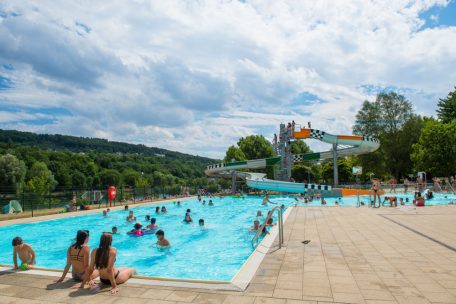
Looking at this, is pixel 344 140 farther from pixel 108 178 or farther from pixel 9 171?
pixel 108 178

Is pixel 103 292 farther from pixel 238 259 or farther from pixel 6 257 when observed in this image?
pixel 6 257

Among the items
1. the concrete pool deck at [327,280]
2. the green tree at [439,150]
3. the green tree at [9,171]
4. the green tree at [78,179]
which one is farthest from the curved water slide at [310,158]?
the green tree at [78,179]

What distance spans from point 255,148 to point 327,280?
163 feet

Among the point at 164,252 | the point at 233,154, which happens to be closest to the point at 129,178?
the point at 233,154

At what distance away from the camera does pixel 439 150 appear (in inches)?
1444

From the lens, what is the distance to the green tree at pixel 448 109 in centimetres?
4509

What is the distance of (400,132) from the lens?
4547 centimetres

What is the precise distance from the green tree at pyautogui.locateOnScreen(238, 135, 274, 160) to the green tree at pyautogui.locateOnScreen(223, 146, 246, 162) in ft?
8.76

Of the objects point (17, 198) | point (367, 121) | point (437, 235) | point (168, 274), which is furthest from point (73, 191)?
point (367, 121)

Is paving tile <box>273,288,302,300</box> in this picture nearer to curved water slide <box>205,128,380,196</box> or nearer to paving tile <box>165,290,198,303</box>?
paving tile <box>165,290,198,303</box>

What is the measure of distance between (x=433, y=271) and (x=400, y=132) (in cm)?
4553

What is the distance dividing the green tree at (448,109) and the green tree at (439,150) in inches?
367

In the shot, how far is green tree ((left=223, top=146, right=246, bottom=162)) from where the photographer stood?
50.5 meters

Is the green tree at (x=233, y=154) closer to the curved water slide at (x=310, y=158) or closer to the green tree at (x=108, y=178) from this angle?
the curved water slide at (x=310, y=158)
